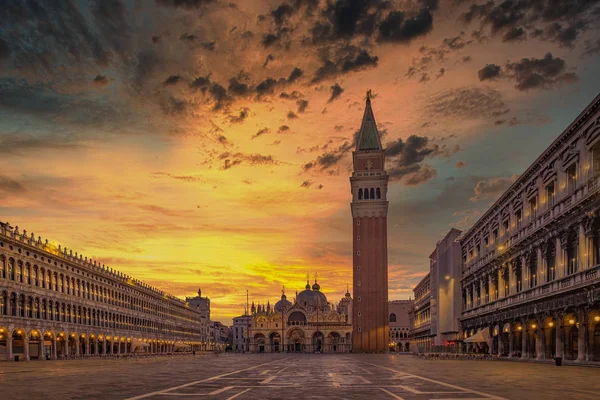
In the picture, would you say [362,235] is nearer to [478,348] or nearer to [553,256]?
[478,348]

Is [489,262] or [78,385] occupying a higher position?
[489,262]

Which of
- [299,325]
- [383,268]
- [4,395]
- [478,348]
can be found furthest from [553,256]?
[299,325]

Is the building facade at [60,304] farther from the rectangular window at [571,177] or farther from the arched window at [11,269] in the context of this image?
the rectangular window at [571,177]

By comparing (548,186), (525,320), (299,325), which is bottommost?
(299,325)

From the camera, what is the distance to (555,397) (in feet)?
61.3

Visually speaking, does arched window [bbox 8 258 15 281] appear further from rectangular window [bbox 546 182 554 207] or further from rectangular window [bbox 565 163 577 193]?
rectangular window [bbox 565 163 577 193]

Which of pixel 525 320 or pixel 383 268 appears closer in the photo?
pixel 525 320

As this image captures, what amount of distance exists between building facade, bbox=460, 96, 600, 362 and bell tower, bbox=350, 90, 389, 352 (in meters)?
63.3

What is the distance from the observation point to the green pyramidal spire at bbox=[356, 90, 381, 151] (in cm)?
15225

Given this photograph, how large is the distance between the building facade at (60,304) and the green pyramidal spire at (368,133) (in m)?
64.0

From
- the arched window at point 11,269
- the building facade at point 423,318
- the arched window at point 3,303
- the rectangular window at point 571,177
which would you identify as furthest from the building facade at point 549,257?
the arched window at point 11,269

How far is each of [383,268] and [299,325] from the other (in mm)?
69618

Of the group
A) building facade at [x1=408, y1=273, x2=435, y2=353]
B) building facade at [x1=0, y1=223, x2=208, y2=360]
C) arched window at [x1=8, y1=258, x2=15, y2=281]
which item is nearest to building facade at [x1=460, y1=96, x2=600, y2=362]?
building facade at [x1=408, y1=273, x2=435, y2=353]

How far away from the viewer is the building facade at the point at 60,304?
7594 cm
